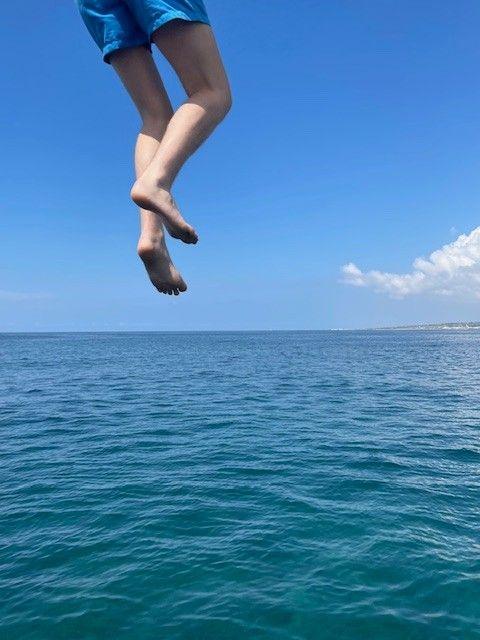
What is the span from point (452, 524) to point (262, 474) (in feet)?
20.2

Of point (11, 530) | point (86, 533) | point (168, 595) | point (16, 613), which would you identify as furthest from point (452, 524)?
point (11, 530)

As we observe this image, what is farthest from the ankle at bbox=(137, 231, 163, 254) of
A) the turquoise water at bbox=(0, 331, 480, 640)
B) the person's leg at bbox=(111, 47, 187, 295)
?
the turquoise water at bbox=(0, 331, 480, 640)

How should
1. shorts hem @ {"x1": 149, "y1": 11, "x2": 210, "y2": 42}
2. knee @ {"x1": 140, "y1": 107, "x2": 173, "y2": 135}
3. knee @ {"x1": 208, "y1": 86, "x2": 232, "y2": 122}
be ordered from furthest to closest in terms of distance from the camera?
knee @ {"x1": 140, "y1": 107, "x2": 173, "y2": 135} < knee @ {"x1": 208, "y1": 86, "x2": 232, "y2": 122} < shorts hem @ {"x1": 149, "y1": 11, "x2": 210, "y2": 42}

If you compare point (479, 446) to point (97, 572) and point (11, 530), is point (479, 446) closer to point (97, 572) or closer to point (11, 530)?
point (97, 572)

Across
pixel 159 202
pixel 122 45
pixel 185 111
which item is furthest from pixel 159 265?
pixel 122 45

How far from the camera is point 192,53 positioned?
7.68 feet

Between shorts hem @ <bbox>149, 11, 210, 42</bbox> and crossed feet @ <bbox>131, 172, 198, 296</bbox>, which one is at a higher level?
shorts hem @ <bbox>149, 11, 210, 42</bbox>

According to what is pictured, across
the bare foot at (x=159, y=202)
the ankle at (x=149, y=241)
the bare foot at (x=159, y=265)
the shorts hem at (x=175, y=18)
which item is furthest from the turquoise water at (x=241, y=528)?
the shorts hem at (x=175, y=18)

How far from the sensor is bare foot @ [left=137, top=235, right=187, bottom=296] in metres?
2.49

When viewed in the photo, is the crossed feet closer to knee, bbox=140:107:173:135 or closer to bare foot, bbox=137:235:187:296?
bare foot, bbox=137:235:187:296

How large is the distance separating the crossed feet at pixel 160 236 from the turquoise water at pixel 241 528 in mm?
8143

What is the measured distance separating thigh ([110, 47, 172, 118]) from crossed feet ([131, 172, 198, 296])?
1.97 ft

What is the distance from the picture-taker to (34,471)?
56.7 ft

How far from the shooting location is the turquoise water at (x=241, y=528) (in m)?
8.94
